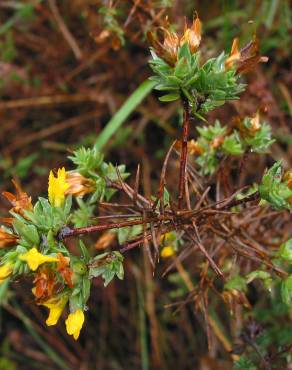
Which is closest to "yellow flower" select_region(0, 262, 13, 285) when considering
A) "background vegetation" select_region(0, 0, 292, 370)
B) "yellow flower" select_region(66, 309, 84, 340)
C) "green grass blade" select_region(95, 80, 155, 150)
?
"yellow flower" select_region(66, 309, 84, 340)

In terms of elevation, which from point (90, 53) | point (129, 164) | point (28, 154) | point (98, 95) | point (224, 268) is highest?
point (90, 53)

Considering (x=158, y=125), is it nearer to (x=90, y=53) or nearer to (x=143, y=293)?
(x=90, y=53)

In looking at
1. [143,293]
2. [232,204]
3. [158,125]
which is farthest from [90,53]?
[232,204]

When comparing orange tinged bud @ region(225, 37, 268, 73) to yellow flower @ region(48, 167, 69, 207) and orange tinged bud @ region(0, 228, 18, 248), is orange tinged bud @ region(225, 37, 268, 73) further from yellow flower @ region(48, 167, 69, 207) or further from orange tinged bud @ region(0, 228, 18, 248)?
orange tinged bud @ region(0, 228, 18, 248)

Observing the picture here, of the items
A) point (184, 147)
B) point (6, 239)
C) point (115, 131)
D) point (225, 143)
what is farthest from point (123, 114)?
point (6, 239)

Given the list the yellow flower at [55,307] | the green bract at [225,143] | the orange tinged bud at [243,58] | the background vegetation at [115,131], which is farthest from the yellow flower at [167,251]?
the background vegetation at [115,131]

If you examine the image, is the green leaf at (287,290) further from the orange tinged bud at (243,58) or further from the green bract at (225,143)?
the orange tinged bud at (243,58)

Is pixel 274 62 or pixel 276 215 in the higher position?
pixel 274 62

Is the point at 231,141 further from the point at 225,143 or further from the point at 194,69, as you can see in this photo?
the point at 194,69
